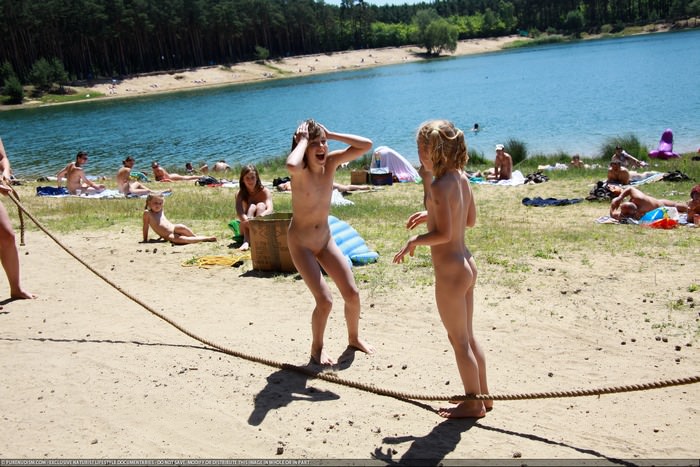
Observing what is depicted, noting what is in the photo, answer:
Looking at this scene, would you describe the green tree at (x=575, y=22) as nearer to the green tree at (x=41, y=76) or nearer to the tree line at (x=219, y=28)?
the tree line at (x=219, y=28)

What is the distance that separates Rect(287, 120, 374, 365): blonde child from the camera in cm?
552

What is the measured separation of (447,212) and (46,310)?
546cm

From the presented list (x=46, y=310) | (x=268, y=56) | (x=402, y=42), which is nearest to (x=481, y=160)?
(x=46, y=310)

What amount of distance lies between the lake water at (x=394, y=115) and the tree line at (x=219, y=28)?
21642 millimetres

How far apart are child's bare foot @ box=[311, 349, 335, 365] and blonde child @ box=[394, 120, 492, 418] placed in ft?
5.20

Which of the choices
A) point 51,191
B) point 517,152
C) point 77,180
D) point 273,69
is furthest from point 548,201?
point 273,69

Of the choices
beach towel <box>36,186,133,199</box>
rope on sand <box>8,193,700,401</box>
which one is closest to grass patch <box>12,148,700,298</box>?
beach towel <box>36,186,133,199</box>

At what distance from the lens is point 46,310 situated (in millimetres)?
7664

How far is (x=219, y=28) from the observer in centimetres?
10744

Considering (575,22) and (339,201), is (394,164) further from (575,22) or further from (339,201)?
(575,22)

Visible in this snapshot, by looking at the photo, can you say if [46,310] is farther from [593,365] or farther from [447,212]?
[593,365]

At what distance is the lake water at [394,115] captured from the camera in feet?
102

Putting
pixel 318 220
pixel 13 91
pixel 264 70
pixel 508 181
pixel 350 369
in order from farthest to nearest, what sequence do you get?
pixel 264 70, pixel 13 91, pixel 508 181, pixel 350 369, pixel 318 220

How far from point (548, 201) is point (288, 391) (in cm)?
1046
